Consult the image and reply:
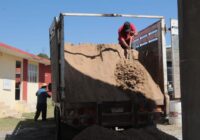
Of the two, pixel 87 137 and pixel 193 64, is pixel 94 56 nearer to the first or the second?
pixel 87 137

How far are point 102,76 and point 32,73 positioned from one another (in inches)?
751

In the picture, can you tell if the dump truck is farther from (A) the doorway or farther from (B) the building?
(A) the doorway

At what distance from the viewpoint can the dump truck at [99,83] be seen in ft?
32.0

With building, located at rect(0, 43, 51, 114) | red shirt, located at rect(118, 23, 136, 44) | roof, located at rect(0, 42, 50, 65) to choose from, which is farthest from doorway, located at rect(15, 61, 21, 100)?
red shirt, located at rect(118, 23, 136, 44)

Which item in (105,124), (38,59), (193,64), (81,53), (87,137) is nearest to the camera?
(193,64)

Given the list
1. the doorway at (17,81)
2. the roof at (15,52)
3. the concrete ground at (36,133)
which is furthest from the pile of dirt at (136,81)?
the doorway at (17,81)

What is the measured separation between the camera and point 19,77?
26.7 metres

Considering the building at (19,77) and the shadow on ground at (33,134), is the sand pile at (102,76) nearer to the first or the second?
the shadow on ground at (33,134)

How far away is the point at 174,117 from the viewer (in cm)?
1625

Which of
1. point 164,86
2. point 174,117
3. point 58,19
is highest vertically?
point 58,19

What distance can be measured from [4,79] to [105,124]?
14144mm

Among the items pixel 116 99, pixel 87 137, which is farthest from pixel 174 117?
pixel 87 137

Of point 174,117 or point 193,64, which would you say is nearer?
point 193,64

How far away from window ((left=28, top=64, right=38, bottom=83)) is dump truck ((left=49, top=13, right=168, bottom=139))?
17.5 metres
